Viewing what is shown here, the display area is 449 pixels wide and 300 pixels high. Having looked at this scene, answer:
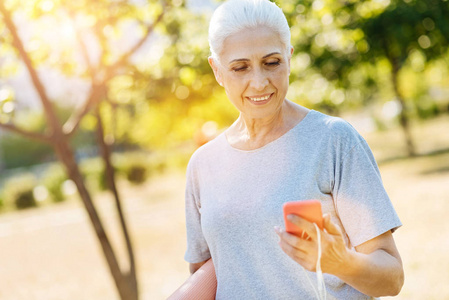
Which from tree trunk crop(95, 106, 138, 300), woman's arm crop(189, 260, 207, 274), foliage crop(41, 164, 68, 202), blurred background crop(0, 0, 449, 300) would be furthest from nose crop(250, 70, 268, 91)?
foliage crop(41, 164, 68, 202)

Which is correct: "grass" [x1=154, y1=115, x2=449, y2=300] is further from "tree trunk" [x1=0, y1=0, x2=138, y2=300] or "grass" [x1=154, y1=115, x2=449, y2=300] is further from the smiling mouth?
the smiling mouth

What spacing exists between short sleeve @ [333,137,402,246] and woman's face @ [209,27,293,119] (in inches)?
14.2

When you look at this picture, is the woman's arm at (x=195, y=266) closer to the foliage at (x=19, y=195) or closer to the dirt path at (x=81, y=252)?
the dirt path at (x=81, y=252)

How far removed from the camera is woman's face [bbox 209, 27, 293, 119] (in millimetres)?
1817

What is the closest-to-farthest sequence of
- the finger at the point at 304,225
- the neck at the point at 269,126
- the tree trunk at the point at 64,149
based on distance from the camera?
the finger at the point at 304,225 → the neck at the point at 269,126 → the tree trunk at the point at 64,149

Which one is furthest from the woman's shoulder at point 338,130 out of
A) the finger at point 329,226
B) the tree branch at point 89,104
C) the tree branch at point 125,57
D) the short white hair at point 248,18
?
the tree branch at point 89,104

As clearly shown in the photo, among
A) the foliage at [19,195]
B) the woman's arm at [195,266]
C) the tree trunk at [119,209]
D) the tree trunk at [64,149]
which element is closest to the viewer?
the woman's arm at [195,266]

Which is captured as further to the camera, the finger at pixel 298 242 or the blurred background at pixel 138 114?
the blurred background at pixel 138 114

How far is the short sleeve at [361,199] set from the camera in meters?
1.63

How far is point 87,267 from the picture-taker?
31.0ft

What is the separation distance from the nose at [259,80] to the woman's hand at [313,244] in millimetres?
640

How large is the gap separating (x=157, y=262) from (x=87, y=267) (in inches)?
62.8

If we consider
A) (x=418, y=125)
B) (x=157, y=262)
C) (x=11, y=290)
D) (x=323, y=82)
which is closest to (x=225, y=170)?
(x=157, y=262)

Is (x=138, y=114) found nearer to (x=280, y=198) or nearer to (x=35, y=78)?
(x=35, y=78)
